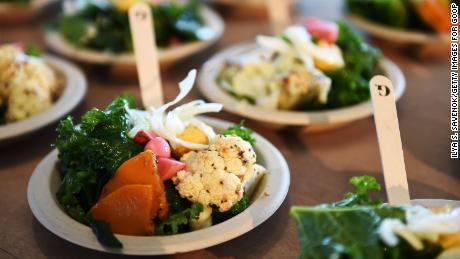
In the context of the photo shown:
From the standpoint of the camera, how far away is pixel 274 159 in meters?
1.55

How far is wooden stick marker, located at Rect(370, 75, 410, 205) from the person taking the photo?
1.31 meters

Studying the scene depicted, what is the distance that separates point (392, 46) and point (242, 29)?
0.81 meters

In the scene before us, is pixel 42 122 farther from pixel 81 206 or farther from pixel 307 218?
pixel 307 218

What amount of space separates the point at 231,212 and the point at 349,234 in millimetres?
361

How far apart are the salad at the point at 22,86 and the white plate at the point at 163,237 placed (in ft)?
1.23

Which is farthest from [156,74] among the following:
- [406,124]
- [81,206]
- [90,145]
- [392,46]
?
[392,46]

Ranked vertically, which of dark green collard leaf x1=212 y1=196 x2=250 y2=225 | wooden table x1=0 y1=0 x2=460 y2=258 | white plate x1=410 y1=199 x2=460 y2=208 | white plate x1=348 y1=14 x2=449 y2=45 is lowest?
wooden table x1=0 y1=0 x2=460 y2=258

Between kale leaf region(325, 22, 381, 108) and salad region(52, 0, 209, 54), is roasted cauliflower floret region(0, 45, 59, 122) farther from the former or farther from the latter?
kale leaf region(325, 22, 381, 108)

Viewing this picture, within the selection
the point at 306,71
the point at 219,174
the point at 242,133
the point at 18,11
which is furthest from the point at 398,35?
the point at 18,11

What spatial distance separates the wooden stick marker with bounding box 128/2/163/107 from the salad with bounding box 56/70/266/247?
0.69 ft

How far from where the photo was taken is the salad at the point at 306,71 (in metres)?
1.94

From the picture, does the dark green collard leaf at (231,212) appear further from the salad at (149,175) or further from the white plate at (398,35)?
the white plate at (398,35)

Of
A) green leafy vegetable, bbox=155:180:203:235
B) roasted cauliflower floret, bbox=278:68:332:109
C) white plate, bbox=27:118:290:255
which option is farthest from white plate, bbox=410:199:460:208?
roasted cauliflower floret, bbox=278:68:332:109

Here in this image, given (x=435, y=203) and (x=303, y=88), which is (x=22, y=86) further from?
(x=435, y=203)
